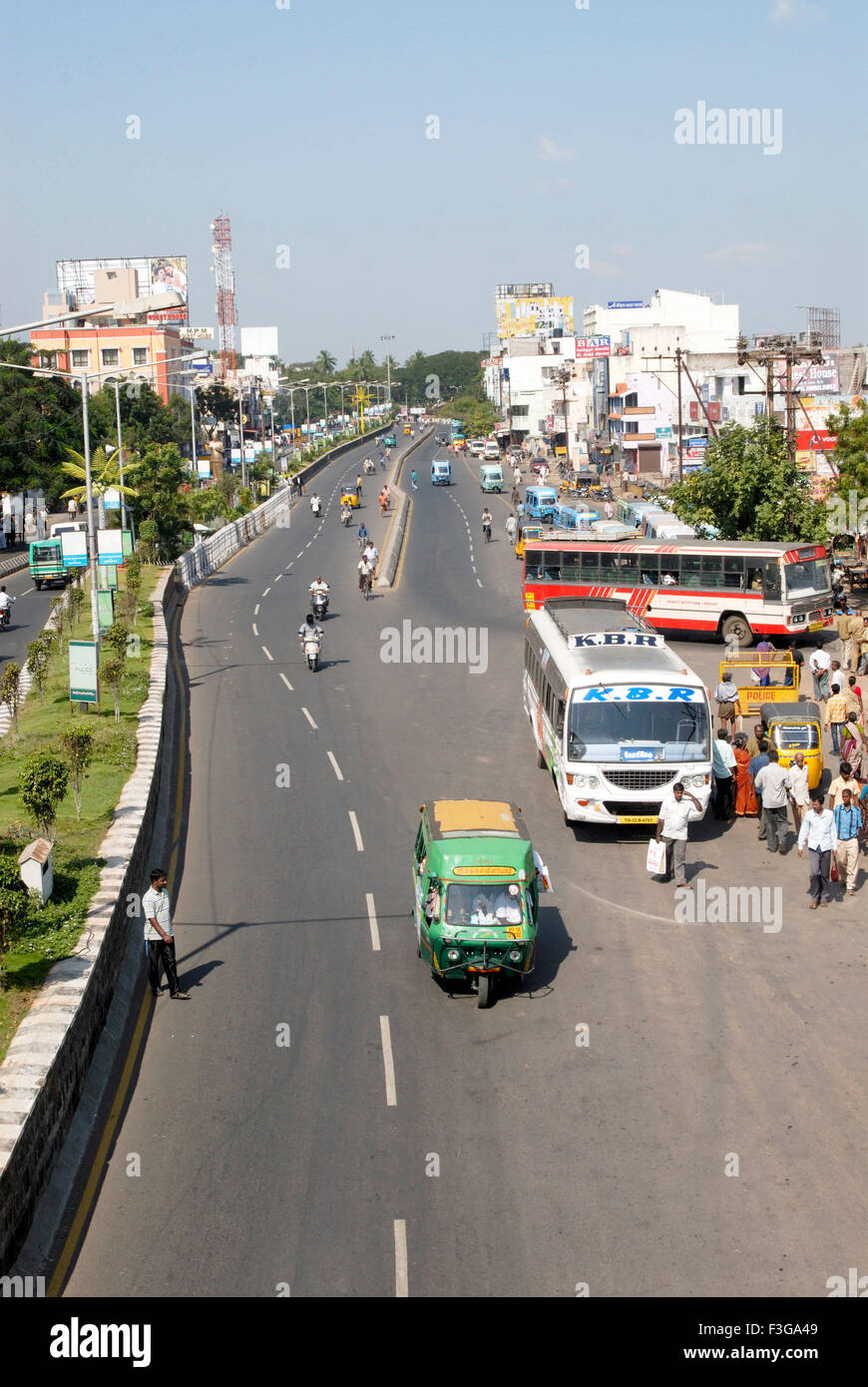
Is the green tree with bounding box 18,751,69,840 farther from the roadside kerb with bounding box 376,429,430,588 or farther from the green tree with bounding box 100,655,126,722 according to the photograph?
the roadside kerb with bounding box 376,429,430,588

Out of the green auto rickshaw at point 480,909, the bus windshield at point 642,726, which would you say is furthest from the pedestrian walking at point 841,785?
the green auto rickshaw at point 480,909

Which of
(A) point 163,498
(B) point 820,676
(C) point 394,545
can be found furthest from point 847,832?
(C) point 394,545

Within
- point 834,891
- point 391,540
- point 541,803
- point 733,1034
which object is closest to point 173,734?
point 541,803

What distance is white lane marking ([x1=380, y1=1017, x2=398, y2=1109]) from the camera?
1216 cm

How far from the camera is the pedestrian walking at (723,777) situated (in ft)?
67.6

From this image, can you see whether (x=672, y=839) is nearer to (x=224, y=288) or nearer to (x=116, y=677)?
(x=116, y=677)

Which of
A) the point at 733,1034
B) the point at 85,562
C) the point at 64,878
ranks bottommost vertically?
the point at 733,1034

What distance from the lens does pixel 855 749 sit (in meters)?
20.2

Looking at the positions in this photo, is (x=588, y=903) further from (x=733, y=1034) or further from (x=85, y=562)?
(x=85, y=562)

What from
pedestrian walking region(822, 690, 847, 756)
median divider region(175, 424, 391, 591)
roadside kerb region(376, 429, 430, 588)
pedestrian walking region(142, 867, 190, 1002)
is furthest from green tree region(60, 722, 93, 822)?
roadside kerb region(376, 429, 430, 588)

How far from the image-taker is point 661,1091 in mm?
12258

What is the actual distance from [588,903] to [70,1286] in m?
9.28

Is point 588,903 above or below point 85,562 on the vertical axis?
→ below

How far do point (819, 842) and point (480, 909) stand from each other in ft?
16.6
